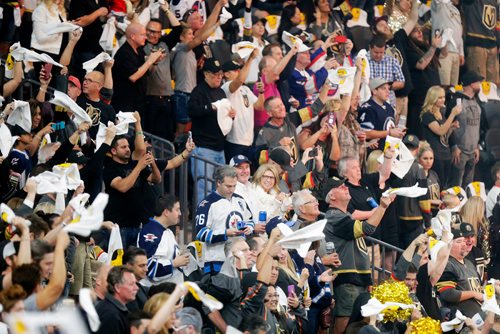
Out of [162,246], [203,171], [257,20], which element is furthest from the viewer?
[257,20]

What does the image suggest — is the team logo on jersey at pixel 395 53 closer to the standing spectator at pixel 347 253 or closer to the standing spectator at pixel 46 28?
the standing spectator at pixel 347 253

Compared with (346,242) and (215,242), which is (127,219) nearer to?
(215,242)

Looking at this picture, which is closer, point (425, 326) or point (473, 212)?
point (425, 326)

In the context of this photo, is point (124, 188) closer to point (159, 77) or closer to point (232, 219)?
point (232, 219)

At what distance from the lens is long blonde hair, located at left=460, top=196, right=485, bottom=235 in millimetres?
17594

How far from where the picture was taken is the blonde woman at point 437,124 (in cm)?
1994

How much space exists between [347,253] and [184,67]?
3786mm

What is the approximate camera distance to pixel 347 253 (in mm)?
14859

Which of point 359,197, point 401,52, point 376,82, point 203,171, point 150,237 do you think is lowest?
point 401,52

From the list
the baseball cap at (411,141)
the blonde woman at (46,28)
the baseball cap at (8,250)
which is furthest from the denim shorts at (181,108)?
the baseball cap at (8,250)

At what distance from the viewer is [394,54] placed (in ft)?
68.0

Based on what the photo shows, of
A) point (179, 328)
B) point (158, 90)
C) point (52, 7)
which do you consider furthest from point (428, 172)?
point (179, 328)

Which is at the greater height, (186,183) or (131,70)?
(131,70)

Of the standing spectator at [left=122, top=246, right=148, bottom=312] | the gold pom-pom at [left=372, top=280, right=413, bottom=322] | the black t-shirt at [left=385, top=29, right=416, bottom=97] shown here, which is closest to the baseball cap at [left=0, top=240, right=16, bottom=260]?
the standing spectator at [left=122, top=246, right=148, bottom=312]
